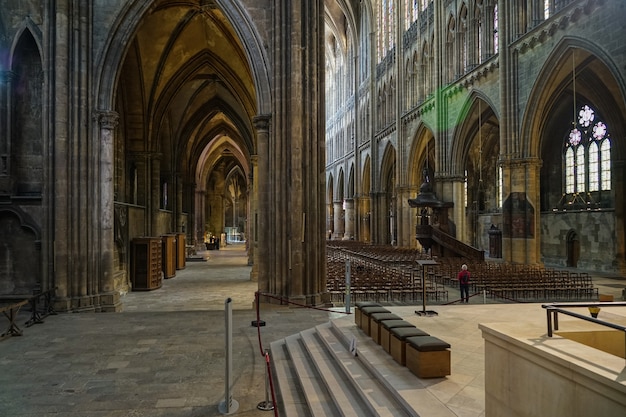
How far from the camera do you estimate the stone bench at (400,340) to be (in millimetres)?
6121

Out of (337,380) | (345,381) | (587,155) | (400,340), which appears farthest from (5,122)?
(587,155)

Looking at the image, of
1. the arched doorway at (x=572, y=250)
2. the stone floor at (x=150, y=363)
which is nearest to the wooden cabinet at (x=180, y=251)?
the stone floor at (x=150, y=363)

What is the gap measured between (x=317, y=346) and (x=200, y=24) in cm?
1784

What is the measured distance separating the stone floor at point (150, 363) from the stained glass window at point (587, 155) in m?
17.3

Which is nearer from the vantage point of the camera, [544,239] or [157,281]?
[157,281]

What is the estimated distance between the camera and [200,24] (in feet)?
68.4

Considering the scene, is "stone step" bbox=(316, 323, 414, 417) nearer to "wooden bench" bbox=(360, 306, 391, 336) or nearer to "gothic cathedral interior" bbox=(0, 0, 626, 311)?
"wooden bench" bbox=(360, 306, 391, 336)

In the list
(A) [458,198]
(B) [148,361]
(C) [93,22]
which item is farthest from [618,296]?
(C) [93,22]

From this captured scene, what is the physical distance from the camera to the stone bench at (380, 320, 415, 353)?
670 cm

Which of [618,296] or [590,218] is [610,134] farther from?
[618,296]

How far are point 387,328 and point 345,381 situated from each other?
3.32 feet

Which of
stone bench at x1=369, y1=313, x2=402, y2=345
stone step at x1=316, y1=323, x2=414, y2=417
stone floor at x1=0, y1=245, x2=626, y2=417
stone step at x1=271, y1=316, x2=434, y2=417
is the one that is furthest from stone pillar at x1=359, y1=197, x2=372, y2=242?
stone bench at x1=369, y1=313, x2=402, y2=345

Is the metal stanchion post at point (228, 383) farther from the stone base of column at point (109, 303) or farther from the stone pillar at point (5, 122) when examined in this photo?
the stone pillar at point (5, 122)

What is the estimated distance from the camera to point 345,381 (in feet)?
20.8
